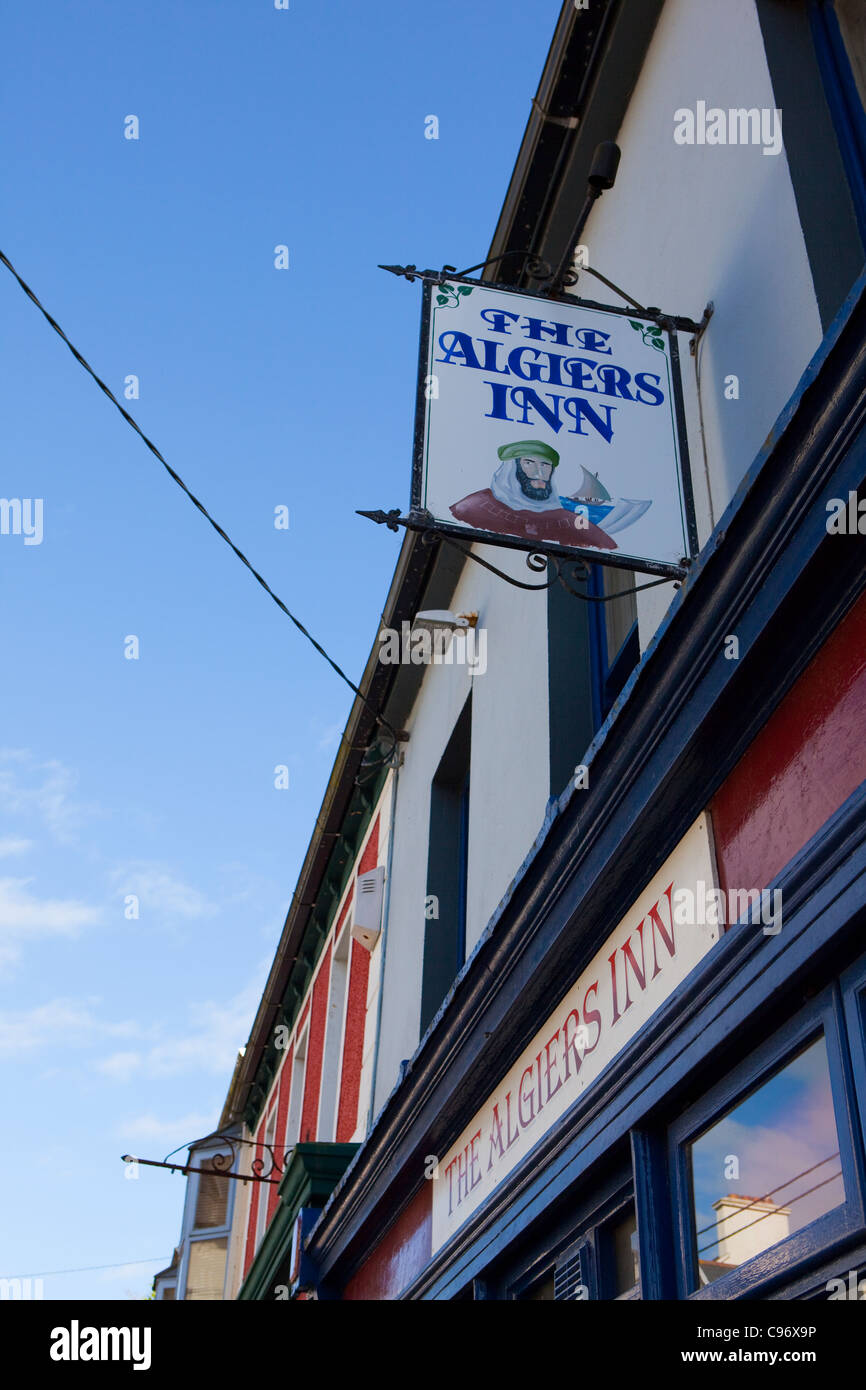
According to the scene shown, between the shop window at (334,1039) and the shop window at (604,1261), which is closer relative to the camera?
the shop window at (604,1261)

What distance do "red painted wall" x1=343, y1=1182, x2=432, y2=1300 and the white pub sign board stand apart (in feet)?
1.03

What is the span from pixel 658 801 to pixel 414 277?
8.81 feet

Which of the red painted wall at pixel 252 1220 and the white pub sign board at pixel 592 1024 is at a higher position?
the red painted wall at pixel 252 1220

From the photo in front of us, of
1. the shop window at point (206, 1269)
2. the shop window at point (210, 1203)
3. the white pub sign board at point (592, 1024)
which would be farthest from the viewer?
the shop window at point (210, 1203)

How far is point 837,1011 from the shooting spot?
3.42m

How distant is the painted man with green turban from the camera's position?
15.9 feet

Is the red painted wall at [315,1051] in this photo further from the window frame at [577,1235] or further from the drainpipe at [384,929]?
the window frame at [577,1235]

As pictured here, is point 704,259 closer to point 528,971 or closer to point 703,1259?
point 528,971

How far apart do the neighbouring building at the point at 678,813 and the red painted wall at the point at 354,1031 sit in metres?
1.24

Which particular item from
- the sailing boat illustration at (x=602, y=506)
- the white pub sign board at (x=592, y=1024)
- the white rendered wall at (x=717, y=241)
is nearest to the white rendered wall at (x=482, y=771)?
the white pub sign board at (x=592, y=1024)

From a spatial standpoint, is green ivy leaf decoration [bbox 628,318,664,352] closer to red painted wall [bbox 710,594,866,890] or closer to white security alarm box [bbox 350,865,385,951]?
red painted wall [bbox 710,594,866,890]

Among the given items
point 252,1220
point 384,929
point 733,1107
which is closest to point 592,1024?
point 733,1107

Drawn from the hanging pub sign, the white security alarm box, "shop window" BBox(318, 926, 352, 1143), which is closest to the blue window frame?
the hanging pub sign

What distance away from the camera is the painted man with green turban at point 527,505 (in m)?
4.86
